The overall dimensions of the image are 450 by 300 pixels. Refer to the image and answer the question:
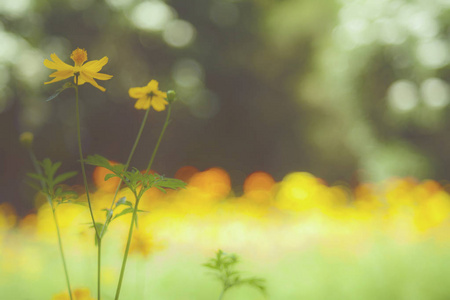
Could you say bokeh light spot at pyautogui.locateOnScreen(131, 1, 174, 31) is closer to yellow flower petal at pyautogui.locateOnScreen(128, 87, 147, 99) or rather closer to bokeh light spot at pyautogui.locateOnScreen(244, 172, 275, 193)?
bokeh light spot at pyautogui.locateOnScreen(244, 172, 275, 193)

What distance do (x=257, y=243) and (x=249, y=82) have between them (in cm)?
278

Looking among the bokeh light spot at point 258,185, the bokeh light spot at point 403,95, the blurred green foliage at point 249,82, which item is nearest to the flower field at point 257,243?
the bokeh light spot at point 258,185

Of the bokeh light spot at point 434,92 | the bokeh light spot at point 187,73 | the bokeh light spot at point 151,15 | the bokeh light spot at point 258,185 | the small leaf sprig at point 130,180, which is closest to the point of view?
the small leaf sprig at point 130,180

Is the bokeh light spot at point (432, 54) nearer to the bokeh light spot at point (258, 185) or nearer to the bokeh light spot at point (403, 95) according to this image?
the bokeh light spot at point (403, 95)

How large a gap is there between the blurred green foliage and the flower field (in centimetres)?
139

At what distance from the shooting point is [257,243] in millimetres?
1934

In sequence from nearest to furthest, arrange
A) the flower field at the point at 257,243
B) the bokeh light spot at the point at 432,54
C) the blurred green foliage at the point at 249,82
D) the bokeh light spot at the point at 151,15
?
the flower field at the point at 257,243 < the blurred green foliage at the point at 249,82 < the bokeh light spot at the point at 151,15 < the bokeh light spot at the point at 432,54

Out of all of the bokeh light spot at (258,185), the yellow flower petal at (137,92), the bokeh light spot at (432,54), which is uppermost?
the bokeh light spot at (432,54)

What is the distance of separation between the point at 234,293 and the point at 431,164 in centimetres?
398

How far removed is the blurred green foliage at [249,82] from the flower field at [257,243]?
54.9 inches

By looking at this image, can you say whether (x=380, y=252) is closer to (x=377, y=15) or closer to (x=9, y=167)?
(x=9, y=167)

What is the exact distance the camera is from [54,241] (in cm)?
185

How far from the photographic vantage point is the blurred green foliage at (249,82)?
3.36 m

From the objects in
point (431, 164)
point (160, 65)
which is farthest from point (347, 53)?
point (160, 65)
